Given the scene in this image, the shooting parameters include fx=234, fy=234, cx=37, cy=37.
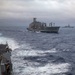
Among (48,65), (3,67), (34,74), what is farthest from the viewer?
(48,65)

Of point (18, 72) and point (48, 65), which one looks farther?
point (48, 65)

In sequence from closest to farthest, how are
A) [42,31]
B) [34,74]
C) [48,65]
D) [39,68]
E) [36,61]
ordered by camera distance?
[34,74]
[39,68]
[48,65]
[36,61]
[42,31]

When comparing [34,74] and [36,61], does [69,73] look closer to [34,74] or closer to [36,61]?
[34,74]

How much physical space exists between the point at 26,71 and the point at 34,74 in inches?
84.3

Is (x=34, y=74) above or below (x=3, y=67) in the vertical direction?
below

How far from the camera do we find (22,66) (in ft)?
131

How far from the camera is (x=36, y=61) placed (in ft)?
149

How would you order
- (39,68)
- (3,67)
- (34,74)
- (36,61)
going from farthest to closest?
(36,61) < (39,68) < (34,74) < (3,67)

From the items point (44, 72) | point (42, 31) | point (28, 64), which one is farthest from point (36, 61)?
point (42, 31)

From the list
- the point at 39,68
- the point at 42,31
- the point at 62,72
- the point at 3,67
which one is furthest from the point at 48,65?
the point at 42,31

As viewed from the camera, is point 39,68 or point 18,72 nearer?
point 18,72

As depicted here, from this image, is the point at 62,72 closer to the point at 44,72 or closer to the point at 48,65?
the point at 44,72

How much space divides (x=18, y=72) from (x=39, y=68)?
4742 mm

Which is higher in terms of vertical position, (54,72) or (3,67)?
(3,67)
